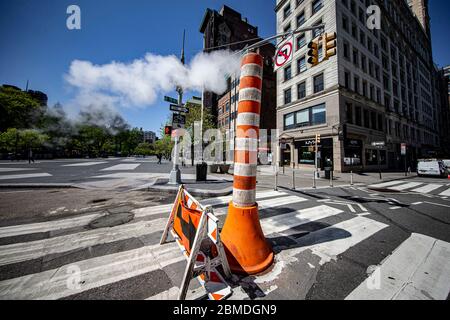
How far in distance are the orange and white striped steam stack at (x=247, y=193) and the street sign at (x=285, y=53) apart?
3.41 metres

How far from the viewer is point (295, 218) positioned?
430 cm

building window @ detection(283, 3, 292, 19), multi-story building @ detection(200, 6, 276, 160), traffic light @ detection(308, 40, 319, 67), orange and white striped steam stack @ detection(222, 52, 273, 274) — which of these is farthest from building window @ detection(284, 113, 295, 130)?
orange and white striped steam stack @ detection(222, 52, 273, 274)

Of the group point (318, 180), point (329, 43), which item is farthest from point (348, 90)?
point (329, 43)

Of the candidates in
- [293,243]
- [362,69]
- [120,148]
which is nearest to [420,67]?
[362,69]

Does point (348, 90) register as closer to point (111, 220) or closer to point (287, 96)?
point (287, 96)

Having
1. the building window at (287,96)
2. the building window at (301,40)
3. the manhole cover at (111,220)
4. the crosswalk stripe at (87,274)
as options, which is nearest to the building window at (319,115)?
the building window at (287,96)

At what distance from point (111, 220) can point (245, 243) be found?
3.50 m

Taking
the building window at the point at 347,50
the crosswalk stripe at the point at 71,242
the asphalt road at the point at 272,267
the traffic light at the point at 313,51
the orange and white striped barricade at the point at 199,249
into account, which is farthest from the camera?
the building window at the point at 347,50

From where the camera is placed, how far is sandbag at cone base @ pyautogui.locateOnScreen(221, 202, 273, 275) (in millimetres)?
2320

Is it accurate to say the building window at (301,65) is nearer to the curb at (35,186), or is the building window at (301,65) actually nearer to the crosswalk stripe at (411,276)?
the crosswalk stripe at (411,276)

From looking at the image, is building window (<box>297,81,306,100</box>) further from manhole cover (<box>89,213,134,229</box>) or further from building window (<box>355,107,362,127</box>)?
manhole cover (<box>89,213,134,229</box>)

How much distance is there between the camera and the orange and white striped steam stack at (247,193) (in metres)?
2.40

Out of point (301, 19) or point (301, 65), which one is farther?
point (301, 19)

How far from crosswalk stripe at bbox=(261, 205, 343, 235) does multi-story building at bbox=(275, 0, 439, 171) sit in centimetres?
1414
